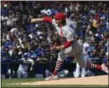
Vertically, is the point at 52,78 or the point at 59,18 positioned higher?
the point at 59,18

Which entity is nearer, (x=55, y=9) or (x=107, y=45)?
(x=107, y=45)

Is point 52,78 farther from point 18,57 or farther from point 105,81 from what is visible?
point 18,57

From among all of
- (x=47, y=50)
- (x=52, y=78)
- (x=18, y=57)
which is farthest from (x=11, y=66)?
(x=52, y=78)

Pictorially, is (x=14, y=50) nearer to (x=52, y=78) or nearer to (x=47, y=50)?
(x=47, y=50)

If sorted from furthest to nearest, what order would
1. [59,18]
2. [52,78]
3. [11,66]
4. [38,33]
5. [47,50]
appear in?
[38,33] → [47,50] → [11,66] → [52,78] → [59,18]

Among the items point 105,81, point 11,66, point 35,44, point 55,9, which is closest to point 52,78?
point 105,81

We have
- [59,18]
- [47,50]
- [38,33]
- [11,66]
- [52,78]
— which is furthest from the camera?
[38,33]
